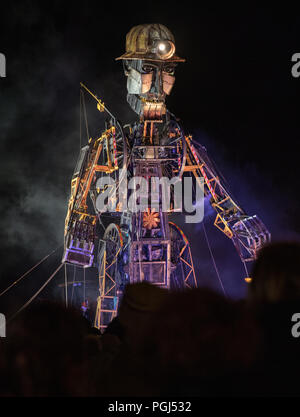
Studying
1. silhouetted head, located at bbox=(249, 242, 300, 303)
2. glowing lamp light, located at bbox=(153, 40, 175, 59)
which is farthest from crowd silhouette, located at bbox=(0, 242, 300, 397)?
glowing lamp light, located at bbox=(153, 40, 175, 59)

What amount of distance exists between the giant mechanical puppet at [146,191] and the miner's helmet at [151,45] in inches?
0.8

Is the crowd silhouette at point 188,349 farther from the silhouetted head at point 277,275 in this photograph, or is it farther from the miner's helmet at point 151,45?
the miner's helmet at point 151,45

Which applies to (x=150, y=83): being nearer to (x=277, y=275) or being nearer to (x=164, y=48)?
(x=164, y=48)

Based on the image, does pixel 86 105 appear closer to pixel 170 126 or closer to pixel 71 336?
pixel 170 126

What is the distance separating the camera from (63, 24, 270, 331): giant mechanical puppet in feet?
29.4

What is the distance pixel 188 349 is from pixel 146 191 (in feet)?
26.2

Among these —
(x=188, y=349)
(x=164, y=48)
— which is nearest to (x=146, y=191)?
(x=164, y=48)

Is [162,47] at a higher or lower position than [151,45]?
lower

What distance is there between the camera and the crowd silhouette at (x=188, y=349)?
1.43 meters

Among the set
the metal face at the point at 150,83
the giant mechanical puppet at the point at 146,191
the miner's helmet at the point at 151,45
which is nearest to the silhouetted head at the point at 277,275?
the giant mechanical puppet at the point at 146,191

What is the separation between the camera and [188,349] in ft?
4.66

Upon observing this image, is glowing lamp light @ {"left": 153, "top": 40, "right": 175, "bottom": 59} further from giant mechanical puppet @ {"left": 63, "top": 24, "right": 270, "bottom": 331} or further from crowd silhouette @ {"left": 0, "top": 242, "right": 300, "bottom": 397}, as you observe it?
crowd silhouette @ {"left": 0, "top": 242, "right": 300, "bottom": 397}

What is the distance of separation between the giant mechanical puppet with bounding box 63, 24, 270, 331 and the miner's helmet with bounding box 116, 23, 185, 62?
0.02m
